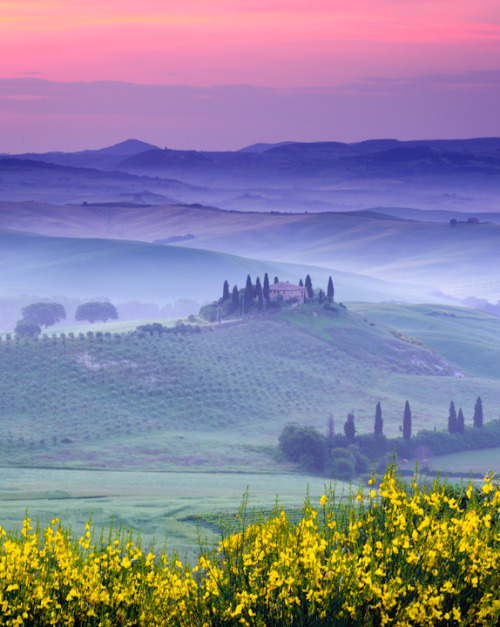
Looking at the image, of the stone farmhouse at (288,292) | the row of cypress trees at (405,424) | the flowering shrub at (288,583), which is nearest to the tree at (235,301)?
the stone farmhouse at (288,292)

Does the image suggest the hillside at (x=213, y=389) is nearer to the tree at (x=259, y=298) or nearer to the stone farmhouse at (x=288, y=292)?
the tree at (x=259, y=298)

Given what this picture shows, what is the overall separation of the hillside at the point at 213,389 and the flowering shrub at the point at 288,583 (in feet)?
295

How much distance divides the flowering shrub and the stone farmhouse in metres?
181

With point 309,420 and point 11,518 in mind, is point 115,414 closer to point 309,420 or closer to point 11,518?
point 309,420

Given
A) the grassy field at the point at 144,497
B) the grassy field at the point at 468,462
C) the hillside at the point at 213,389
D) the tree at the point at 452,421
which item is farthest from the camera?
the tree at the point at 452,421

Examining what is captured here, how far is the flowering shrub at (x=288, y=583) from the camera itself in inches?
543

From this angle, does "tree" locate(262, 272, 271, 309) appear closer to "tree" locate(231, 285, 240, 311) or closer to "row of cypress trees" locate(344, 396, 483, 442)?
"tree" locate(231, 285, 240, 311)

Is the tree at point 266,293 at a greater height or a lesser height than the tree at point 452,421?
greater

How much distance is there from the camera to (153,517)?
6031 cm

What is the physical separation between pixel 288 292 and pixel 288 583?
605ft

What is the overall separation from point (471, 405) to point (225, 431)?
52984mm

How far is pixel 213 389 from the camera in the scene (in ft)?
497

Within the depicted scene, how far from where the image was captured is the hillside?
382ft

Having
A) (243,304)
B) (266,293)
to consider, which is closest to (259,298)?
(266,293)
